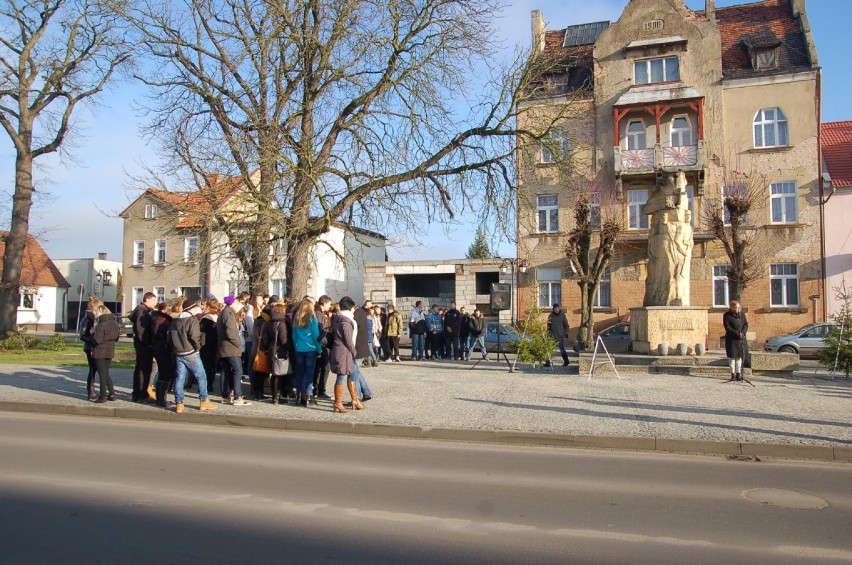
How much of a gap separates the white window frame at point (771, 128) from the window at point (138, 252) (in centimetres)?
3675

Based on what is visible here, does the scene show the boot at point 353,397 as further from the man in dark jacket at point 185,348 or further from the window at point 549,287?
the window at point 549,287

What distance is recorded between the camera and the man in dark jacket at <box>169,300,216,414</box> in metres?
10.1

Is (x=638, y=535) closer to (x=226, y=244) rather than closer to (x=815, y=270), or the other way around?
(x=226, y=244)

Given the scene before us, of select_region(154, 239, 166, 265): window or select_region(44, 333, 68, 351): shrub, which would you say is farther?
select_region(154, 239, 166, 265): window

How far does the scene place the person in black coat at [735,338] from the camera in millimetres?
13602

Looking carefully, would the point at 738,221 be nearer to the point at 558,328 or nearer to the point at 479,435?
the point at 558,328

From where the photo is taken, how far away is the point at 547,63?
52.1 ft

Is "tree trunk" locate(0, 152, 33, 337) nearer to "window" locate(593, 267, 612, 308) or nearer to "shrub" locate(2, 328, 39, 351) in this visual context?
"shrub" locate(2, 328, 39, 351)

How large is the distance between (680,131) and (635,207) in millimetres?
3931

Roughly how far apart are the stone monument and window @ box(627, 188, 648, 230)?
572 inches

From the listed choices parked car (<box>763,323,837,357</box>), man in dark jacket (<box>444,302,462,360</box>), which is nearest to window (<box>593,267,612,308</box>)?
parked car (<box>763,323,837,357</box>)

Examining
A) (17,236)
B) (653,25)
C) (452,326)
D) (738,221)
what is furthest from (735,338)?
(17,236)

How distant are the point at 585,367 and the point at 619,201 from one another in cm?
1734

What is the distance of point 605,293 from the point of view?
102ft
